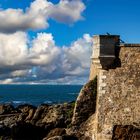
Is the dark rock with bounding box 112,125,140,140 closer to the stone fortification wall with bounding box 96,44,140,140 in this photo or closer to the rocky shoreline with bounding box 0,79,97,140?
the stone fortification wall with bounding box 96,44,140,140

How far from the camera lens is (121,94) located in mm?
24250

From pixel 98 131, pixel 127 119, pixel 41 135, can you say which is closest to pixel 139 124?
pixel 127 119

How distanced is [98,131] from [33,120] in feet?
44.0

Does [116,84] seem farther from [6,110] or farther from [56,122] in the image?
[6,110]

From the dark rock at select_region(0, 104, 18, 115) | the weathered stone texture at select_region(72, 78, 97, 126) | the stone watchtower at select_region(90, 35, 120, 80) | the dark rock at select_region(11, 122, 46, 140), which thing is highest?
the stone watchtower at select_region(90, 35, 120, 80)

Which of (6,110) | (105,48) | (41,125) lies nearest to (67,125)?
(41,125)

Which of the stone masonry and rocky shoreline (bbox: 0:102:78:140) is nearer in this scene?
the stone masonry

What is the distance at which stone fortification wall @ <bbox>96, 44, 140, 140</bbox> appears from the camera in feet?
78.8

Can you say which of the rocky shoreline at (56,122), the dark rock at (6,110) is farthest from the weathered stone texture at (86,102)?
the dark rock at (6,110)

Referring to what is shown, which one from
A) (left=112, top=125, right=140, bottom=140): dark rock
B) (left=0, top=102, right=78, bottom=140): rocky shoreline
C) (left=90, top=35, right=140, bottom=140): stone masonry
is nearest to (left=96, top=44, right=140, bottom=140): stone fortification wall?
(left=90, top=35, right=140, bottom=140): stone masonry

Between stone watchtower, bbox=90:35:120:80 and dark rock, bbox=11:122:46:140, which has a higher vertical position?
stone watchtower, bbox=90:35:120:80

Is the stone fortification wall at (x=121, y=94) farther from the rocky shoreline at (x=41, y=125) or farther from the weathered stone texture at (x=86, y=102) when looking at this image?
the weathered stone texture at (x=86, y=102)

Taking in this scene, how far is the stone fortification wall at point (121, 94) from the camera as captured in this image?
24031mm

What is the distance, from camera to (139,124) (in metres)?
23.9
